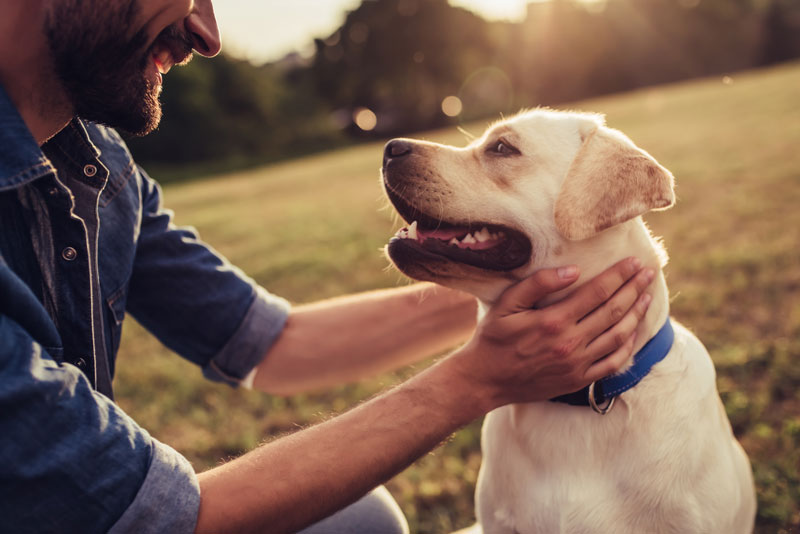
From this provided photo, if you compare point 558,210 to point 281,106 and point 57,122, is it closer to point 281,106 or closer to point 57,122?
point 57,122

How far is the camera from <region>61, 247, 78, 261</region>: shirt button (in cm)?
200

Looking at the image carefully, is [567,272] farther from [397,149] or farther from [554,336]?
[397,149]

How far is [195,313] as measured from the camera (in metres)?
2.70

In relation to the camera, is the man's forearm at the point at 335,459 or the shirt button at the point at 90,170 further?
the shirt button at the point at 90,170

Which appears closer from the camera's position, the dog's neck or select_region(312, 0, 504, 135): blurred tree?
the dog's neck

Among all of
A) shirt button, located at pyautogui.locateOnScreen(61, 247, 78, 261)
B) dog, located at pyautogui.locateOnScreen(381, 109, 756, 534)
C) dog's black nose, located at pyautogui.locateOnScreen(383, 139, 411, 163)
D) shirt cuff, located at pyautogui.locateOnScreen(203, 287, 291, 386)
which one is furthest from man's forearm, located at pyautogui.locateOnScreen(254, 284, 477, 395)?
shirt button, located at pyautogui.locateOnScreen(61, 247, 78, 261)

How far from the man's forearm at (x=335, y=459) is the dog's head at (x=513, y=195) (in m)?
0.47

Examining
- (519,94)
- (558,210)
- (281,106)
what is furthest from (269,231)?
(281,106)

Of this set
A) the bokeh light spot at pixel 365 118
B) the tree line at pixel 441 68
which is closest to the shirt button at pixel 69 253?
the bokeh light spot at pixel 365 118

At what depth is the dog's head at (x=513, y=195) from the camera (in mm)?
2137

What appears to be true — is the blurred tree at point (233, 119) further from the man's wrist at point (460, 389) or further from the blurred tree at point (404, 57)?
the man's wrist at point (460, 389)

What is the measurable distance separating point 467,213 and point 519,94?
40.8 metres

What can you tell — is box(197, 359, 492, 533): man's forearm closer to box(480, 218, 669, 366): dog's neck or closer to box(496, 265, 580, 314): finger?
box(496, 265, 580, 314): finger

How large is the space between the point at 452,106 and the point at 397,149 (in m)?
35.1
